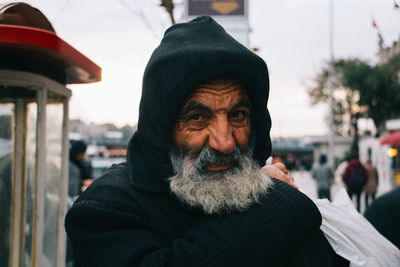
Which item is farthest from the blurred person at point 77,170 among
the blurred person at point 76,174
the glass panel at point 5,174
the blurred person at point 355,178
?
the blurred person at point 355,178

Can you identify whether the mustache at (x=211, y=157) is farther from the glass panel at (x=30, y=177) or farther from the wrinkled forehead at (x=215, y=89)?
the glass panel at (x=30, y=177)

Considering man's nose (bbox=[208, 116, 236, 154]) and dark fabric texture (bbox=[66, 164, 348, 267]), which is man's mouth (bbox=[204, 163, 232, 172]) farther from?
dark fabric texture (bbox=[66, 164, 348, 267])

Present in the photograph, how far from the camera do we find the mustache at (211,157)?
1.28 meters

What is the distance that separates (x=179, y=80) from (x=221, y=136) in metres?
0.25

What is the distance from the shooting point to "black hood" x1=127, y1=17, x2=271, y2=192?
1.24 m

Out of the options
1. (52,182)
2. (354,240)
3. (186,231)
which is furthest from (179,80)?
(52,182)

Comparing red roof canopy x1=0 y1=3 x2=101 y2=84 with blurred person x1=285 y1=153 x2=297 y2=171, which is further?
blurred person x1=285 y1=153 x2=297 y2=171

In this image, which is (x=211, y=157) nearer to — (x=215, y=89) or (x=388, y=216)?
(x=215, y=89)

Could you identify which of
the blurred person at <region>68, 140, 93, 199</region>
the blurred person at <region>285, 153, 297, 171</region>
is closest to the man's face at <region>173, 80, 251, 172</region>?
the blurred person at <region>68, 140, 93, 199</region>

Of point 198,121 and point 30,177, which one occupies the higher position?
point 198,121

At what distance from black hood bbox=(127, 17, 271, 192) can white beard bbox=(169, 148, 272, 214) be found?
0.08m

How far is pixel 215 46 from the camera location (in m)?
1.28

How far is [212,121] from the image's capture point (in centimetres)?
131

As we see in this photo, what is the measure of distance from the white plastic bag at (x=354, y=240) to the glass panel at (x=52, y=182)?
224 centimetres
